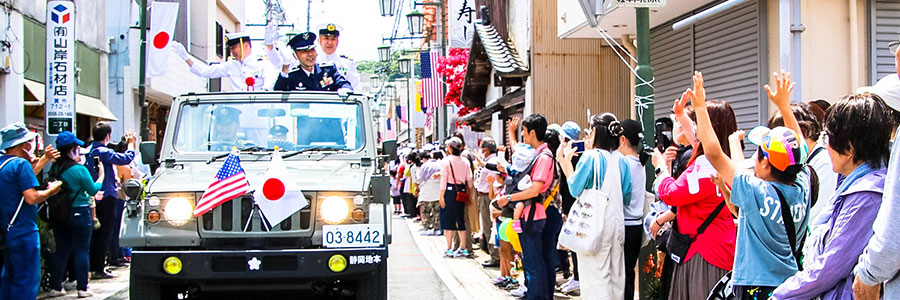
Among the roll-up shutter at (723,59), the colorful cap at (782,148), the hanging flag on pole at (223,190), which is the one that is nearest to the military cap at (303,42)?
the hanging flag on pole at (223,190)

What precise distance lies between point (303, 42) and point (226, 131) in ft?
7.35

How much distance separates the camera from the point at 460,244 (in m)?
13.2

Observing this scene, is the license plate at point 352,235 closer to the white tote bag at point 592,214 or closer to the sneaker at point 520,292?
the white tote bag at point 592,214

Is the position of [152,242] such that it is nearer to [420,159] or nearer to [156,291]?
[156,291]

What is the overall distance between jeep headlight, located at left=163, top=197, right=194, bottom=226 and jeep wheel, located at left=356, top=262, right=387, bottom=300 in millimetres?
1461

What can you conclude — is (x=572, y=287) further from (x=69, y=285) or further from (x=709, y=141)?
(x=69, y=285)

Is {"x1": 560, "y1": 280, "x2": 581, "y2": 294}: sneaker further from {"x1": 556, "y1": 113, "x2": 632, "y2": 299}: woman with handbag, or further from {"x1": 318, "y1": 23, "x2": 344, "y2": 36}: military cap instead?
{"x1": 318, "y1": 23, "x2": 344, "y2": 36}: military cap

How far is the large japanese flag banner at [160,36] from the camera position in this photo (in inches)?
587

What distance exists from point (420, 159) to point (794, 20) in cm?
1435

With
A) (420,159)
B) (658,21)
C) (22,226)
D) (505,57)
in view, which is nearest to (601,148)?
(22,226)

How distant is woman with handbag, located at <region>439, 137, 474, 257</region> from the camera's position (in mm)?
12789

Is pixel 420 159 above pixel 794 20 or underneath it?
underneath

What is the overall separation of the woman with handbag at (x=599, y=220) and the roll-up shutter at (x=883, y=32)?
3699mm

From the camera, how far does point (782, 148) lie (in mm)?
3666
